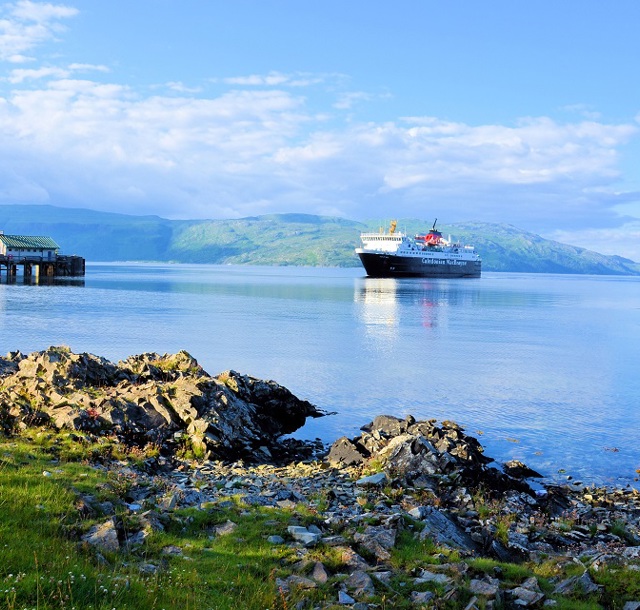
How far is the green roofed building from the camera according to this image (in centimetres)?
13850

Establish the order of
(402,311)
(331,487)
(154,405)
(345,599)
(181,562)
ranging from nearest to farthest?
(345,599), (181,562), (331,487), (154,405), (402,311)

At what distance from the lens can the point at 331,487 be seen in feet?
60.6

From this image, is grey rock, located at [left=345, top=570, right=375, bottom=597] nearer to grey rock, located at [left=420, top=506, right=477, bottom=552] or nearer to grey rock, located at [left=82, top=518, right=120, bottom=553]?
grey rock, located at [left=420, top=506, right=477, bottom=552]

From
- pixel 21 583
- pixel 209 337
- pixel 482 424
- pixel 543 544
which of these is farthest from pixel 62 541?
pixel 209 337

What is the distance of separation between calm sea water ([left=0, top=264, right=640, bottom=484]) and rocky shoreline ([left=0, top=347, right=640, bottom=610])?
383cm

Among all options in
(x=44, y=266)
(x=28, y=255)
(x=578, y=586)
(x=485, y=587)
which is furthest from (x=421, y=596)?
(x=44, y=266)

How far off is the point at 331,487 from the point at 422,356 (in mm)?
35262

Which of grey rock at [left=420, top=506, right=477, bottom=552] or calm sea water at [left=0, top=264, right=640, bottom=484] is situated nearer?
grey rock at [left=420, top=506, right=477, bottom=552]

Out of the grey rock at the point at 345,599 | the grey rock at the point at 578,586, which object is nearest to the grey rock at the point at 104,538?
the grey rock at the point at 345,599

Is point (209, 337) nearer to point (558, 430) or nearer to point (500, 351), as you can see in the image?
point (500, 351)

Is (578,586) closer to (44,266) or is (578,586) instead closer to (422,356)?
(422,356)

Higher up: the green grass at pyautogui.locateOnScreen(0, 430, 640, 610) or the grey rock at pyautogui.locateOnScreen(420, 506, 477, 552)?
the green grass at pyautogui.locateOnScreen(0, 430, 640, 610)

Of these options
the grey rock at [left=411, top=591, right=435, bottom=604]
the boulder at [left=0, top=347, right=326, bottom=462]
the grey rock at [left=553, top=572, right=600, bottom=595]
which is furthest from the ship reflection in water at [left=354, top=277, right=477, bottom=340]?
the grey rock at [left=411, top=591, right=435, bottom=604]

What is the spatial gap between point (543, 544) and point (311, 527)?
602 centimetres
